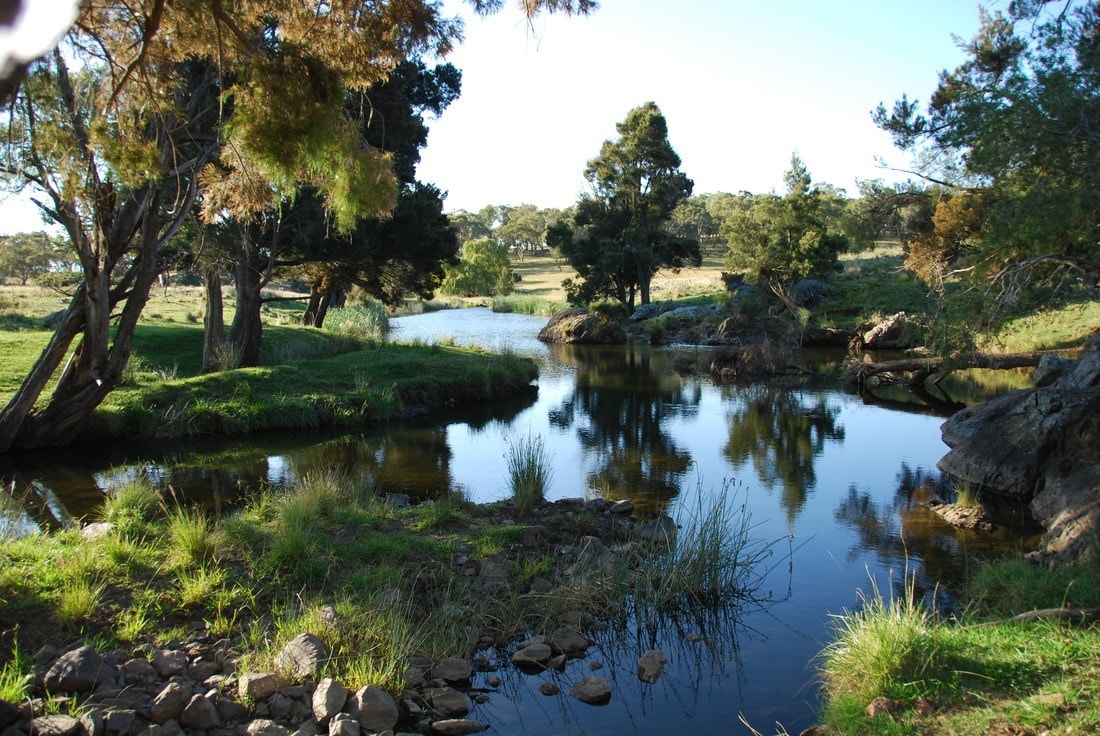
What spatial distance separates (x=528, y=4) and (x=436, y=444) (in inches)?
418

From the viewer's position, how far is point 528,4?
8.18 metres

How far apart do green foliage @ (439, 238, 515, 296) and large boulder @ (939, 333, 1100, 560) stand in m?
68.6

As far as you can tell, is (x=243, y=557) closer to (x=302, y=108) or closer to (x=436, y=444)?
(x=302, y=108)

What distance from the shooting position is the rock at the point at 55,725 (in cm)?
471

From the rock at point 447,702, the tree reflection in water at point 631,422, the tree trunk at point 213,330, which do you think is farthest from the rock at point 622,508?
the tree trunk at point 213,330

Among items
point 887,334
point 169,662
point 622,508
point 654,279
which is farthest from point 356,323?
point 654,279

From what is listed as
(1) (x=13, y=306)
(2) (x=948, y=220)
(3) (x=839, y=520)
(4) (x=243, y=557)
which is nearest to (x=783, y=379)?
(2) (x=948, y=220)

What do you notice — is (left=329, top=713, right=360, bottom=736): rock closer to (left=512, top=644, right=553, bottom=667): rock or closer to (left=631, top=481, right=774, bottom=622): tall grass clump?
(left=512, top=644, right=553, bottom=667): rock

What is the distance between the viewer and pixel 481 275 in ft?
270

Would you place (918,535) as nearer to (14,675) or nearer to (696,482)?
(696,482)

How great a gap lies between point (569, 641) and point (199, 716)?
3327 millimetres

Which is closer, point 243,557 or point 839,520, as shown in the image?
point 243,557

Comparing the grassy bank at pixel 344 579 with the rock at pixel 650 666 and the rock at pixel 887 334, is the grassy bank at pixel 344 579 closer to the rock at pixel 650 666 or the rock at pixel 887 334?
the rock at pixel 650 666

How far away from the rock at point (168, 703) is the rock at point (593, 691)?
3.00 m
